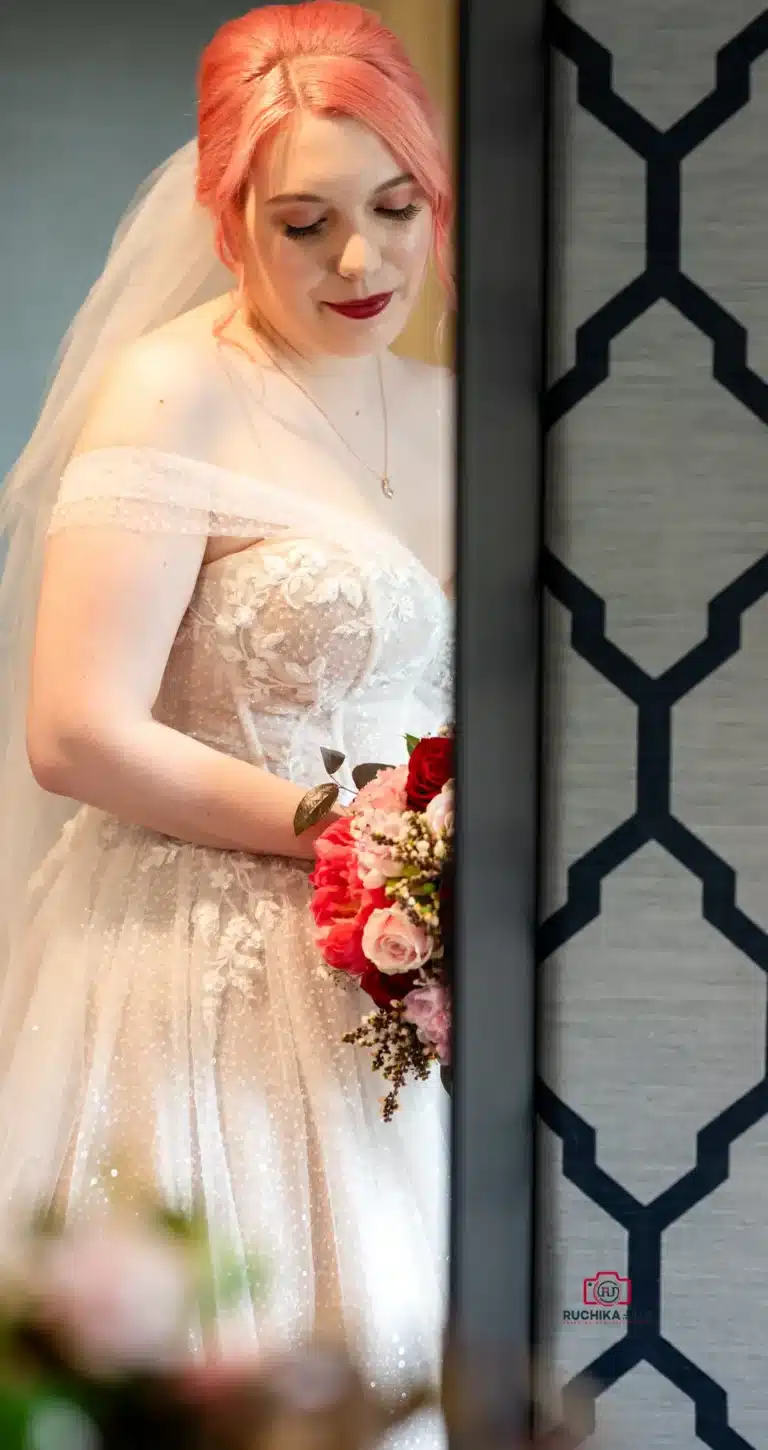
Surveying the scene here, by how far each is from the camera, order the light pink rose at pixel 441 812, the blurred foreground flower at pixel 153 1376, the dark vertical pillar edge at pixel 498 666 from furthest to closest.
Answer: the light pink rose at pixel 441 812 < the dark vertical pillar edge at pixel 498 666 < the blurred foreground flower at pixel 153 1376

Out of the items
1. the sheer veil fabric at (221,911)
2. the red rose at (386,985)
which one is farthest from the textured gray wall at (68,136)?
the red rose at (386,985)

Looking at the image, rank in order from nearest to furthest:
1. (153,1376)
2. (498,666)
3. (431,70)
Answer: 1. (153,1376)
2. (498,666)
3. (431,70)

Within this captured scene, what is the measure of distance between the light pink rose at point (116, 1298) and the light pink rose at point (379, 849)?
464mm

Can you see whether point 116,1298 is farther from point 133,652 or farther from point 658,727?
point 133,652

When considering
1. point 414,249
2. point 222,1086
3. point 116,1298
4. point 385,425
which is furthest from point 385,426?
point 116,1298

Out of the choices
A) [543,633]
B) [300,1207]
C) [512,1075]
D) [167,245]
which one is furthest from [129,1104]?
[167,245]

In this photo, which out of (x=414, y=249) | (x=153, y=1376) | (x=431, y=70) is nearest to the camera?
(x=153, y=1376)

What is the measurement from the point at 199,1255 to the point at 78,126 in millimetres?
709

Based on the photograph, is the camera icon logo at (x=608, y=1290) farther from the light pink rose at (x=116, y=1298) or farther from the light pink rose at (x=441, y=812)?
the light pink rose at (x=116, y=1298)

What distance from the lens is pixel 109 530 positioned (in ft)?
3.00

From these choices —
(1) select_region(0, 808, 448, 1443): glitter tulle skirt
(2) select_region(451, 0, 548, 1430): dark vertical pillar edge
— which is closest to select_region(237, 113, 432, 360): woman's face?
(2) select_region(451, 0, 548, 1430): dark vertical pillar edge

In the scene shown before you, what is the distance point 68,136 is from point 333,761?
1.37ft

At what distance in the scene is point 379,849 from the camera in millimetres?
817

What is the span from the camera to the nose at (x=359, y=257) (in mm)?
907
